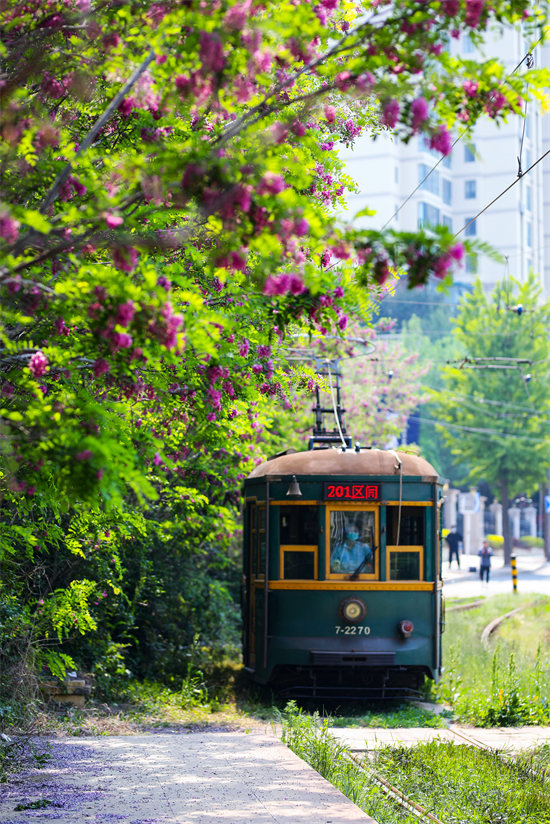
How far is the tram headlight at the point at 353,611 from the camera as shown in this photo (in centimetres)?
1183

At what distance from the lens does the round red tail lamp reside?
38.9 feet

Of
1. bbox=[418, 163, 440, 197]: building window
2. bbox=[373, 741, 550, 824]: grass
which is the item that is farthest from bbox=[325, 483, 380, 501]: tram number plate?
bbox=[418, 163, 440, 197]: building window

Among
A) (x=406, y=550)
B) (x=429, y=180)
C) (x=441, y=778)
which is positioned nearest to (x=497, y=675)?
(x=406, y=550)

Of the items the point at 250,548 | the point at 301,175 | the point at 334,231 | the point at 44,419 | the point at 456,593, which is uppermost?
the point at 301,175

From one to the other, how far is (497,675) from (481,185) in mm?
70802

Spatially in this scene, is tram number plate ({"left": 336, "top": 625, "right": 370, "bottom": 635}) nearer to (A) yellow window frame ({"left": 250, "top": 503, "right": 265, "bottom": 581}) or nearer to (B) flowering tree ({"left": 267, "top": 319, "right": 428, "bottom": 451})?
(A) yellow window frame ({"left": 250, "top": 503, "right": 265, "bottom": 581})

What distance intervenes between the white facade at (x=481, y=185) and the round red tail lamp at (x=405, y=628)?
59.1 meters

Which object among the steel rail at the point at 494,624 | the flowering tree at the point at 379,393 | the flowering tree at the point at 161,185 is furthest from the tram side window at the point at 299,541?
the flowering tree at the point at 379,393

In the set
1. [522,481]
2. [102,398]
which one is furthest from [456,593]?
[102,398]

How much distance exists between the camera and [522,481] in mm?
46750

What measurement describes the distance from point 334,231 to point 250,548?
8.76m

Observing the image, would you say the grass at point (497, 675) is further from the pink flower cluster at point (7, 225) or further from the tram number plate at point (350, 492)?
the pink flower cluster at point (7, 225)

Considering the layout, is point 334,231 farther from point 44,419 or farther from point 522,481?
point 522,481

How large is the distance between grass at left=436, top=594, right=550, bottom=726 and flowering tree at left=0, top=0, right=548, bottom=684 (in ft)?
21.2
